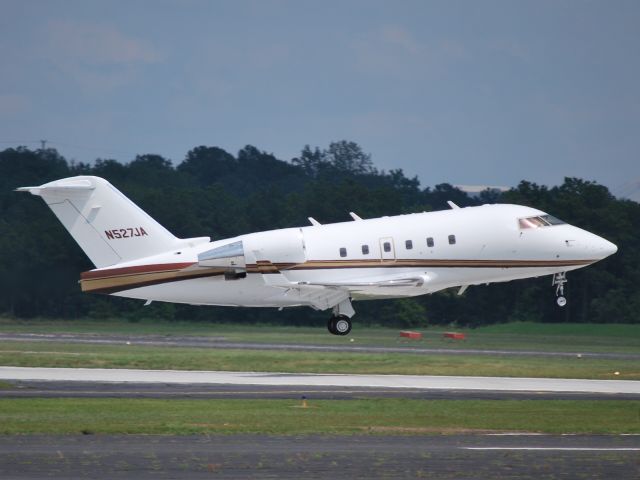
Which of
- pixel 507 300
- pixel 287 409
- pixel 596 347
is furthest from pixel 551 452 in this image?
pixel 507 300

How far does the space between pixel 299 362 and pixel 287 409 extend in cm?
1229

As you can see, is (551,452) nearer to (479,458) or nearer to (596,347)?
(479,458)

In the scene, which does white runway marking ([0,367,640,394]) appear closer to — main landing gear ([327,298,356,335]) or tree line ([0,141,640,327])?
main landing gear ([327,298,356,335])

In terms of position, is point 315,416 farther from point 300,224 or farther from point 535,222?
point 300,224

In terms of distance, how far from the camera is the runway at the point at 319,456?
16.1 meters

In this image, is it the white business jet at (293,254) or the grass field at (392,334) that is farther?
the grass field at (392,334)

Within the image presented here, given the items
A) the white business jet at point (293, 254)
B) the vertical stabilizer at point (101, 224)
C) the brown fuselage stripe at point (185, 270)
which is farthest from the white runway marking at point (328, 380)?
the vertical stabilizer at point (101, 224)

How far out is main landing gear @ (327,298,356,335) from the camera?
3656 centimetres

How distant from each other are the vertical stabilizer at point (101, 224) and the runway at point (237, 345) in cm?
847

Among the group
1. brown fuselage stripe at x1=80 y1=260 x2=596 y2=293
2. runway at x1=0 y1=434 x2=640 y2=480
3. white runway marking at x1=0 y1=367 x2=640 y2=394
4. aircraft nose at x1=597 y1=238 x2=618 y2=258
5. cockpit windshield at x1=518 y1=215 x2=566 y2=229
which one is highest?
cockpit windshield at x1=518 y1=215 x2=566 y2=229

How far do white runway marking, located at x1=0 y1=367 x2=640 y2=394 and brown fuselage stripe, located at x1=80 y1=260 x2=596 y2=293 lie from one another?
9.41 ft

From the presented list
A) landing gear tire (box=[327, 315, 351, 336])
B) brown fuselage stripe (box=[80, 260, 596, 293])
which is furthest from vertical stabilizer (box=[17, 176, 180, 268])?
landing gear tire (box=[327, 315, 351, 336])

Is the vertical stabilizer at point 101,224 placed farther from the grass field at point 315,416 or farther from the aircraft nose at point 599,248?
the aircraft nose at point 599,248

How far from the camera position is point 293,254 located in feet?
117
